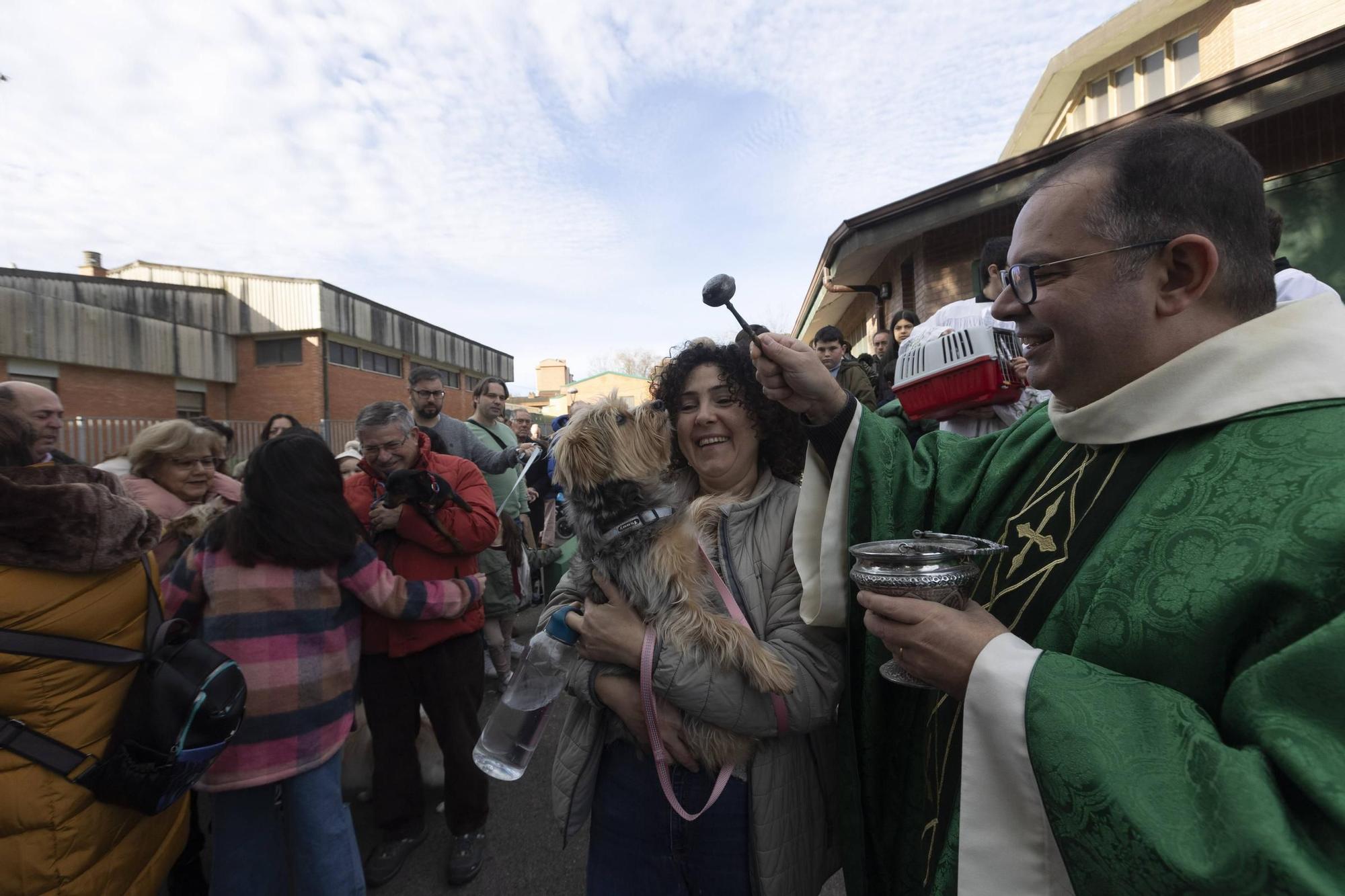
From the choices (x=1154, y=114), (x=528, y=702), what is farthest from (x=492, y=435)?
(x=1154, y=114)

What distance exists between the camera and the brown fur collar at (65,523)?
186cm

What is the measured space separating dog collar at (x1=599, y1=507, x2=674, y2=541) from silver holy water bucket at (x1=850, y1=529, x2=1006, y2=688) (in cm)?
86

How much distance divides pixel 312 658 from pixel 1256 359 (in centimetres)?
301

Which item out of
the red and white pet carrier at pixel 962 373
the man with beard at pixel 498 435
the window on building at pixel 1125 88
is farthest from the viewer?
the window on building at pixel 1125 88

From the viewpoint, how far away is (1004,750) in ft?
3.15

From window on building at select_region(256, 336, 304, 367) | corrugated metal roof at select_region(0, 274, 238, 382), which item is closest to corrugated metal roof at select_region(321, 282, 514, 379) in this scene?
window on building at select_region(256, 336, 304, 367)

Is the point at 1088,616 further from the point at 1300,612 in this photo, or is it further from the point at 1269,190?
the point at 1269,190

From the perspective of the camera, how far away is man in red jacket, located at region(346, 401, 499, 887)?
10.2 feet

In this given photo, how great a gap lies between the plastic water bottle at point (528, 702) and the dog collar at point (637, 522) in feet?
0.91

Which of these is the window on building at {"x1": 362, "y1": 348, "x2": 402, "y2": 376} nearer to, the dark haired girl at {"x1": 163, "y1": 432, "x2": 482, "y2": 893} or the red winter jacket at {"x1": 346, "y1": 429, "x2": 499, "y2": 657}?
the red winter jacket at {"x1": 346, "y1": 429, "x2": 499, "y2": 657}

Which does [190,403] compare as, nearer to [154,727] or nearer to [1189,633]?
[154,727]

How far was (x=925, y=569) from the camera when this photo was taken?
1071 mm

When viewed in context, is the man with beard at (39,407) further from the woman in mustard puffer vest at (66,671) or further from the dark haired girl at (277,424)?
the woman in mustard puffer vest at (66,671)

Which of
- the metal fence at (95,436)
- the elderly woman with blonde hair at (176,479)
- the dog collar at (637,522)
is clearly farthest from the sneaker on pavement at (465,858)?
the metal fence at (95,436)
